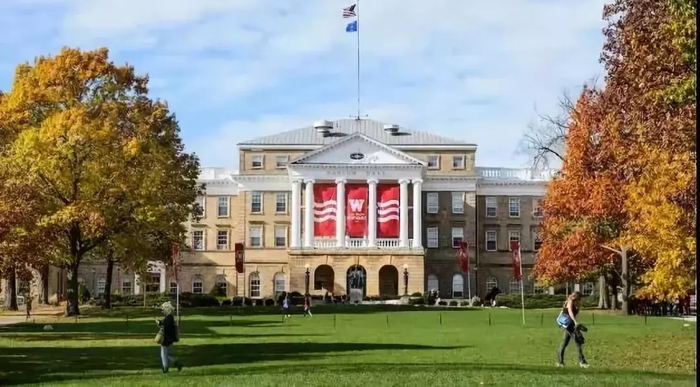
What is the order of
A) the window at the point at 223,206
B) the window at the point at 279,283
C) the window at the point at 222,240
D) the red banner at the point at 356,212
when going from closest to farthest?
1. the red banner at the point at 356,212
2. the window at the point at 279,283
3. the window at the point at 222,240
4. the window at the point at 223,206

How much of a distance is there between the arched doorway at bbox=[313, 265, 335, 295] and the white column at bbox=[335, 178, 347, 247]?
2.59 metres

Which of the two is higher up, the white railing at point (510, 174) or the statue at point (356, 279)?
the white railing at point (510, 174)

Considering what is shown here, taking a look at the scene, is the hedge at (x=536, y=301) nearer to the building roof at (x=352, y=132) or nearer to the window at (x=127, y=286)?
the building roof at (x=352, y=132)

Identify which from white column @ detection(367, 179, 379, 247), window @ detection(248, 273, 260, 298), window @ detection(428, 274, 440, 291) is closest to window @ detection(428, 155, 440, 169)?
white column @ detection(367, 179, 379, 247)

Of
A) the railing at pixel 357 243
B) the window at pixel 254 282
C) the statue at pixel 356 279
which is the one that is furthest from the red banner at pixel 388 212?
the window at pixel 254 282

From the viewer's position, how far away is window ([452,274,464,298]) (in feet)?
307

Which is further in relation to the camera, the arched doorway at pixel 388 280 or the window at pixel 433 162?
the window at pixel 433 162

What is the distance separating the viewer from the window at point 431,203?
95188 millimetres

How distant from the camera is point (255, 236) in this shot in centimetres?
9556

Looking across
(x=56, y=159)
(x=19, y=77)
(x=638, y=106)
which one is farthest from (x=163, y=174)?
(x=638, y=106)

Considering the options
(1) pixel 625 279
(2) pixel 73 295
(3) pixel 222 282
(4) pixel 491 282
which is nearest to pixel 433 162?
(4) pixel 491 282

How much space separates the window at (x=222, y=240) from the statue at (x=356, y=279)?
550 inches

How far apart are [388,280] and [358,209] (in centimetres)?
661

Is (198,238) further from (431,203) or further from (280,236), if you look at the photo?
(431,203)
